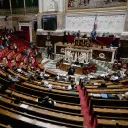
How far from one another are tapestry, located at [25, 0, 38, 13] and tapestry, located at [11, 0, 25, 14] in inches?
30.7

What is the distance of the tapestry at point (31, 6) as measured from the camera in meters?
19.0

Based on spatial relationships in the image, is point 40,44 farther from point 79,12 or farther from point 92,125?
point 92,125

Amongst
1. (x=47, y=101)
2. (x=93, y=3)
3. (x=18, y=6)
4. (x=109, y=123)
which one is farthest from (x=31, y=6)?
(x=109, y=123)

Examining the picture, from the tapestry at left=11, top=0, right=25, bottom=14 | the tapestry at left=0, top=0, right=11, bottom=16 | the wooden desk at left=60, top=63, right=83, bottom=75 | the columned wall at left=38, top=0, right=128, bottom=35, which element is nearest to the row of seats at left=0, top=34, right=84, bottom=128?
the wooden desk at left=60, top=63, right=83, bottom=75

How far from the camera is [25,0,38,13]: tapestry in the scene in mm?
18958

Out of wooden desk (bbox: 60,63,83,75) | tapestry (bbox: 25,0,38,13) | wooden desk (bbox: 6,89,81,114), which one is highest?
tapestry (bbox: 25,0,38,13)

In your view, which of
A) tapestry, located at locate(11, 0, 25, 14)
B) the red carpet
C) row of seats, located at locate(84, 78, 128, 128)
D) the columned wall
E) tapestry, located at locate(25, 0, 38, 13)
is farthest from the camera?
tapestry, located at locate(11, 0, 25, 14)

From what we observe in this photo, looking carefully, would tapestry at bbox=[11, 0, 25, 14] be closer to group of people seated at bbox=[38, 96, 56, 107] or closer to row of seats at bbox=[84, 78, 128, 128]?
row of seats at bbox=[84, 78, 128, 128]

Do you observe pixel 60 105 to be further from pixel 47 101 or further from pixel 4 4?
pixel 4 4

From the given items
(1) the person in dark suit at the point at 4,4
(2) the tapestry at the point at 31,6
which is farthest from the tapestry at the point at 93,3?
(1) the person in dark suit at the point at 4,4

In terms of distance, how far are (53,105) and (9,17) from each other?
61.0 ft

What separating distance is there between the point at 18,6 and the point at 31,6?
80.6 inches

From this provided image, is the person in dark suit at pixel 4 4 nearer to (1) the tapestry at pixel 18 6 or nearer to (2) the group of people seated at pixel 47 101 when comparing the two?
(1) the tapestry at pixel 18 6

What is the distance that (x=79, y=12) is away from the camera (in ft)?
53.5
